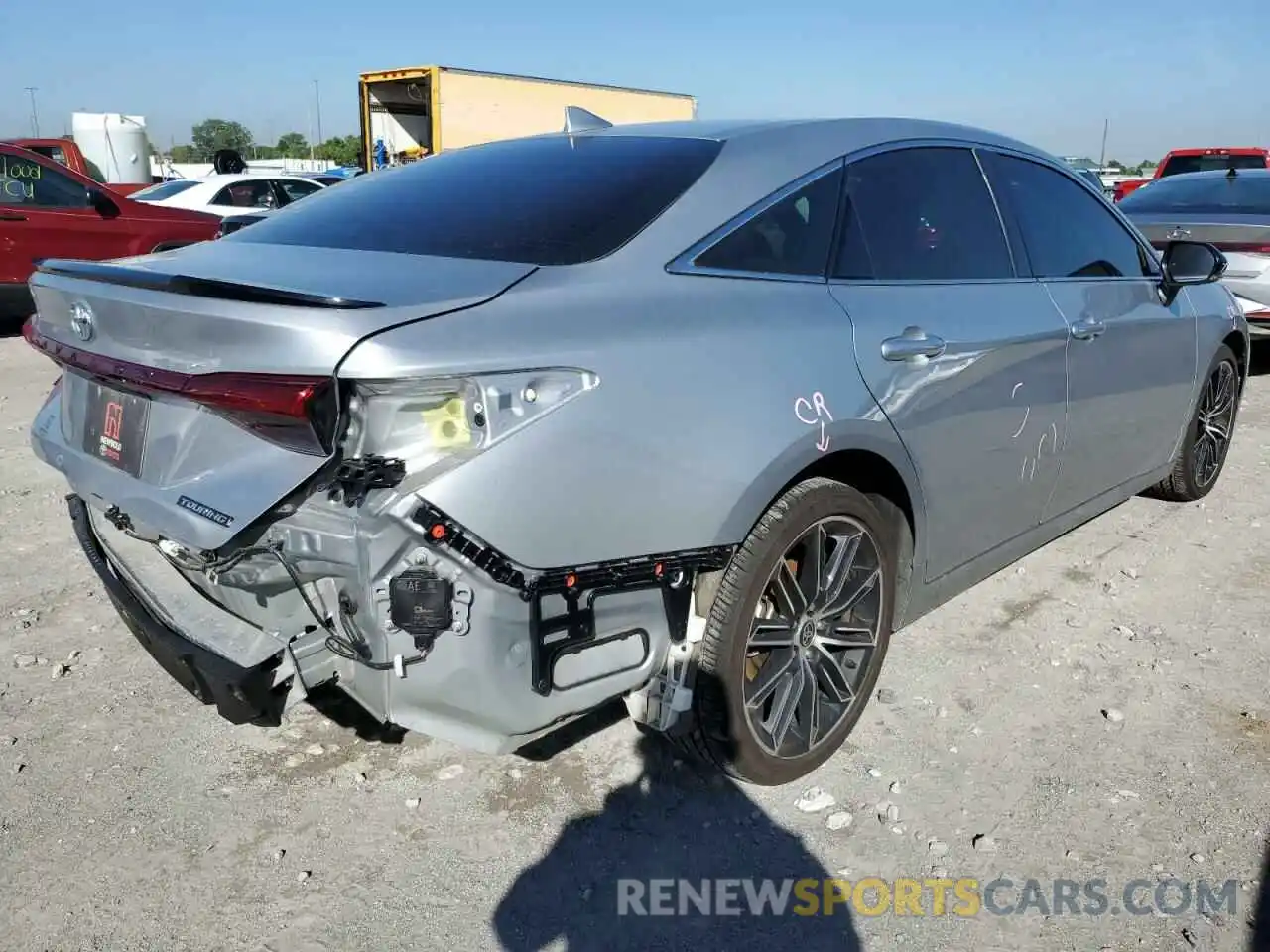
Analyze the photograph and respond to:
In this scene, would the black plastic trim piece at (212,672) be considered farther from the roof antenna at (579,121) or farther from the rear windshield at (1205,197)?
the rear windshield at (1205,197)

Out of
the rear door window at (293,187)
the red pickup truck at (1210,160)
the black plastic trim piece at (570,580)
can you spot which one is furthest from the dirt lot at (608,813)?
the red pickup truck at (1210,160)

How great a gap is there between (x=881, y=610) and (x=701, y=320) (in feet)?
3.55

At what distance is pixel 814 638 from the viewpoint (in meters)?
2.81

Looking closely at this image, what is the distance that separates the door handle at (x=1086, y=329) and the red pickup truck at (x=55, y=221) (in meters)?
7.75

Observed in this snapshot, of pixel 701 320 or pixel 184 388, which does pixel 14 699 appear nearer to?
pixel 184 388

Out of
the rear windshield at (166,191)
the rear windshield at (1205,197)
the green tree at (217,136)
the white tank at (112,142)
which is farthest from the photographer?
the green tree at (217,136)

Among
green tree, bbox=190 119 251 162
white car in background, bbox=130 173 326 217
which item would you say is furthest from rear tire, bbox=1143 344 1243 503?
green tree, bbox=190 119 251 162

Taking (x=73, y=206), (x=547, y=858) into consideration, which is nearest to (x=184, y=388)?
(x=547, y=858)

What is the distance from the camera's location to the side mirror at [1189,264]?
418 cm

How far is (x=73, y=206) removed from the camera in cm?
949

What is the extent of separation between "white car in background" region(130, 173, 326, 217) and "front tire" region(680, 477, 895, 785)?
34.5 ft

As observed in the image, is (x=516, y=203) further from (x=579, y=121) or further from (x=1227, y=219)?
(x=1227, y=219)

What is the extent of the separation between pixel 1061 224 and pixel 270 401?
2898 millimetres

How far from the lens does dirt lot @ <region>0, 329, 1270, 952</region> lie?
2.29 m
